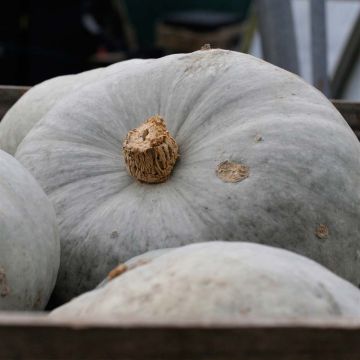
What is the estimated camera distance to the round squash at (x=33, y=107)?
7.29 ft

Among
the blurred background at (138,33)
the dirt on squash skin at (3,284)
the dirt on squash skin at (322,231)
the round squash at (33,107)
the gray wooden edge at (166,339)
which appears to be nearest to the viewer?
the gray wooden edge at (166,339)

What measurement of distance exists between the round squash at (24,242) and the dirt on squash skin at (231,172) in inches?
13.2

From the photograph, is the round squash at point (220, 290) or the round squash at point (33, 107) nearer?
the round squash at point (220, 290)

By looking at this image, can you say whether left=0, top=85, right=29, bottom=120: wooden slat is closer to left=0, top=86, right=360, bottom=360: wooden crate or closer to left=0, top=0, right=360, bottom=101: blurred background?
left=0, top=86, right=360, bottom=360: wooden crate

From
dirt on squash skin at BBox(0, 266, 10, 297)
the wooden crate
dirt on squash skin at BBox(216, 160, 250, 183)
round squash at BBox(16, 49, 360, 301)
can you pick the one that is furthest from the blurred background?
the wooden crate

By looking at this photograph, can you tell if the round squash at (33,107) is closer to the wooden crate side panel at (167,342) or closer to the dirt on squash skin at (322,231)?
the dirt on squash skin at (322,231)

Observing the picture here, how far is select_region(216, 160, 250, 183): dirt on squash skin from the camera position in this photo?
1.73 m

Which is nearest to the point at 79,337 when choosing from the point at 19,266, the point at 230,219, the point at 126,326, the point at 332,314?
the point at 126,326

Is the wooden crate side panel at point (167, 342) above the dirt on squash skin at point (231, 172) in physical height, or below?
above

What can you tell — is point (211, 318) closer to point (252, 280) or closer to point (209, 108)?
point (252, 280)

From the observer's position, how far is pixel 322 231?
169 centimetres

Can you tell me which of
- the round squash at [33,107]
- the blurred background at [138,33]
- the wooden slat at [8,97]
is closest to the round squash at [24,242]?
the round squash at [33,107]

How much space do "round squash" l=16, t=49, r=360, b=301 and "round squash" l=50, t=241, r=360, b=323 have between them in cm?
37

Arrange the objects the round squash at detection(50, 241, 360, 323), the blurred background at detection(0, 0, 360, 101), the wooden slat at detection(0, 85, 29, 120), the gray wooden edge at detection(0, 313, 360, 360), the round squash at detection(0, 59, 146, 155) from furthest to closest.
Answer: the blurred background at detection(0, 0, 360, 101)
the wooden slat at detection(0, 85, 29, 120)
the round squash at detection(0, 59, 146, 155)
the round squash at detection(50, 241, 360, 323)
the gray wooden edge at detection(0, 313, 360, 360)
